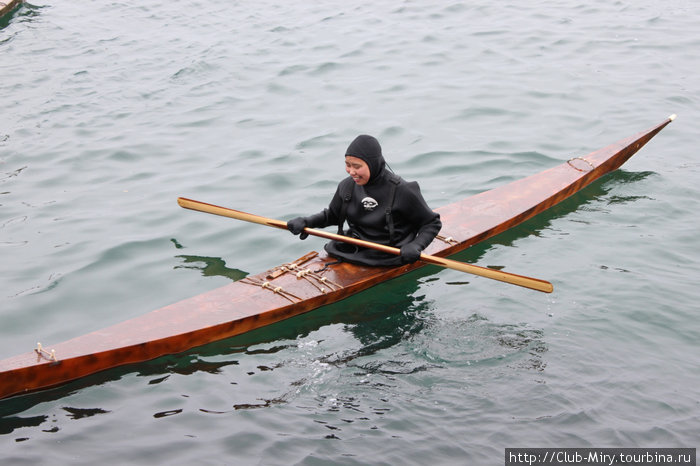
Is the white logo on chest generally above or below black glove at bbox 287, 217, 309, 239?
above

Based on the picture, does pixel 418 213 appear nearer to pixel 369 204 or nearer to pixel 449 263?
pixel 369 204

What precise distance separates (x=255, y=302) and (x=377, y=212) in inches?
52.3

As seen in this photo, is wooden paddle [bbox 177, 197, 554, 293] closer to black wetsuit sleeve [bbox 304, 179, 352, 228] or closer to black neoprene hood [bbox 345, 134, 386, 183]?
black wetsuit sleeve [bbox 304, 179, 352, 228]

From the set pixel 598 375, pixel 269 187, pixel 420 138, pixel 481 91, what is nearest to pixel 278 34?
pixel 481 91

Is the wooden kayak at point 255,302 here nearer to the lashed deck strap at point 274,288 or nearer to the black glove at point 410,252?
the lashed deck strap at point 274,288

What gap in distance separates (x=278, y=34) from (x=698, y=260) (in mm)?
11145

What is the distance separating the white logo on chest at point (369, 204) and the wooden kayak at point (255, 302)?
61 centimetres

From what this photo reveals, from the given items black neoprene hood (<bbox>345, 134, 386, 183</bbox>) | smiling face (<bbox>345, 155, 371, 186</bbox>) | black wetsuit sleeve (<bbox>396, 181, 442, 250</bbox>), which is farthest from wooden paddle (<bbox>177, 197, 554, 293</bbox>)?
black neoprene hood (<bbox>345, 134, 386, 183</bbox>)

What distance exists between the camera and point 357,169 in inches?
236

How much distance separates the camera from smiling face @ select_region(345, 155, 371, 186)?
5.95 m

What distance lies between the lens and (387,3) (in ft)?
57.9

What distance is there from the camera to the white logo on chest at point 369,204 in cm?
624

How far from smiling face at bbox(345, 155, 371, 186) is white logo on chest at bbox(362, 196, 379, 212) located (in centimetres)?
21

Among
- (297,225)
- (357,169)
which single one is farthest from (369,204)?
(297,225)
